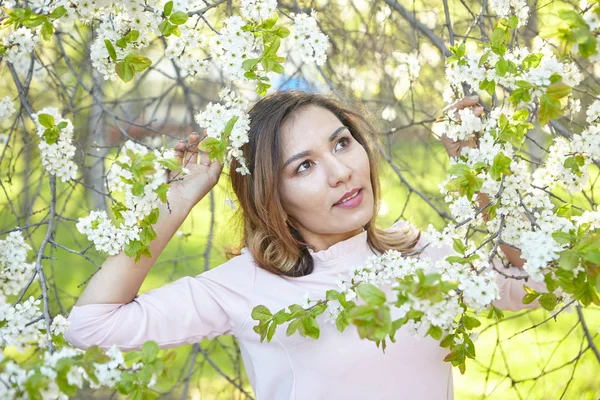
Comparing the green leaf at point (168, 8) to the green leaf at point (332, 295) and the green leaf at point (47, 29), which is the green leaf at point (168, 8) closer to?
the green leaf at point (47, 29)

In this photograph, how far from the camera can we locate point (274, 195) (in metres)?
1.77

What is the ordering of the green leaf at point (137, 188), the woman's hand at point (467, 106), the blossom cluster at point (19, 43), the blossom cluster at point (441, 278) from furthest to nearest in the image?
the woman's hand at point (467, 106) → the blossom cluster at point (19, 43) → the green leaf at point (137, 188) → the blossom cluster at point (441, 278)

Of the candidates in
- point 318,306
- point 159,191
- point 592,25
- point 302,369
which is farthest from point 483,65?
point 302,369

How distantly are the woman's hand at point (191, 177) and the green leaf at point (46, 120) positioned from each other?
331 mm

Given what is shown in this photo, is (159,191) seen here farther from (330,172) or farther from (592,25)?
(592,25)

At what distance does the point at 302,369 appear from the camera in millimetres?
1674

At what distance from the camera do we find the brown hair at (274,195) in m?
1.77

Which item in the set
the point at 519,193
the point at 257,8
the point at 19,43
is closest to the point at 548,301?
the point at 519,193

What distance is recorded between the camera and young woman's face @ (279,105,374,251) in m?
1.69

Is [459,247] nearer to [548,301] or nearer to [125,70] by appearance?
[548,301]

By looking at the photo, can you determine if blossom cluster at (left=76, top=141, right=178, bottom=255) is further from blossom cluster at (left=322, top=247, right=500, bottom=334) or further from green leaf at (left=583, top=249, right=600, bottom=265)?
green leaf at (left=583, top=249, right=600, bottom=265)

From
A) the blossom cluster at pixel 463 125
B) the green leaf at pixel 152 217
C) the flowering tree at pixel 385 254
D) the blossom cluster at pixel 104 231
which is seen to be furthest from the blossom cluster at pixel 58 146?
the blossom cluster at pixel 463 125

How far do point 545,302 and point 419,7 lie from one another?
195 centimetres

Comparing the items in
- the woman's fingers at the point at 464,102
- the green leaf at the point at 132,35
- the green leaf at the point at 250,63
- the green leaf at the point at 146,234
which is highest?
the woman's fingers at the point at 464,102
